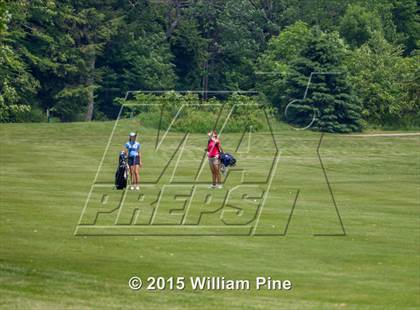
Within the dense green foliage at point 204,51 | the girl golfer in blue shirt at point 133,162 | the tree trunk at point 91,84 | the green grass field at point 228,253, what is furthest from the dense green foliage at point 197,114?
the girl golfer in blue shirt at point 133,162

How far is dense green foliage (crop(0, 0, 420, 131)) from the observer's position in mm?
79125

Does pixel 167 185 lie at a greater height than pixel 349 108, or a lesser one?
greater

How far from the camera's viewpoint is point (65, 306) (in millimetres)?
19062

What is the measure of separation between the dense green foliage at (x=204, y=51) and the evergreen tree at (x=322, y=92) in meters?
0.18

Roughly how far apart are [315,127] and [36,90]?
20960 millimetres

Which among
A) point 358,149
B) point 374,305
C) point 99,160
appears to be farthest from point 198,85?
point 374,305

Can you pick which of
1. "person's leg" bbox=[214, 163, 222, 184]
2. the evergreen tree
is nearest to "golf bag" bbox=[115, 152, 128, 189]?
"person's leg" bbox=[214, 163, 222, 184]

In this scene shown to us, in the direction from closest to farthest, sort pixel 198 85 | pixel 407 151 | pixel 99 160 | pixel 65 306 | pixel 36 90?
pixel 65 306
pixel 99 160
pixel 407 151
pixel 36 90
pixel 198 85

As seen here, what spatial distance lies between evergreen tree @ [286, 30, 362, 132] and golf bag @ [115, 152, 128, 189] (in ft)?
119

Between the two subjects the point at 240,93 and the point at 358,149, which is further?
the point at 240,93

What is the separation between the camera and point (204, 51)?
96750mm

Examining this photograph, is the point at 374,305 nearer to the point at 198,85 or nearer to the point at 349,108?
the point at 349,108

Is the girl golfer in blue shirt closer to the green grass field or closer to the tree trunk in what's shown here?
the green grass field

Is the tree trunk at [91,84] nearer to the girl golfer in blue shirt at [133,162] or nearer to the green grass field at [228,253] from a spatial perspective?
the green grass field at [228,253]
